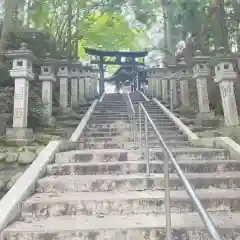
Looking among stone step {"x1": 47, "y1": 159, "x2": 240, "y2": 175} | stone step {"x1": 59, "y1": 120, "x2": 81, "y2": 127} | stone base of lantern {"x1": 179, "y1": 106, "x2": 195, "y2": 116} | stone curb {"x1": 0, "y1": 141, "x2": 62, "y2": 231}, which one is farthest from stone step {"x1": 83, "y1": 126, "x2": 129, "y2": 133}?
stone step {"x1": 47, "y1": 159, "x2": 240, "y2": 175}

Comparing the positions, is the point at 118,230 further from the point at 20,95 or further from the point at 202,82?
the point at 202,82

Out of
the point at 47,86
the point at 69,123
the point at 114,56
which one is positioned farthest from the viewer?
the point at 114,56

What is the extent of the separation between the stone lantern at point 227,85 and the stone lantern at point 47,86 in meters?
4.57

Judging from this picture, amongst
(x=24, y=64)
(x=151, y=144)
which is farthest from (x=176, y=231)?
(x=24, y=64)

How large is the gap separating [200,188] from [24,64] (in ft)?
16.5

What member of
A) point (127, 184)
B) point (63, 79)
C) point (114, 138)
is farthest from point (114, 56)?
point (127, 184)

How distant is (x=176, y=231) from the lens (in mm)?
3111

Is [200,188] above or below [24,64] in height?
below

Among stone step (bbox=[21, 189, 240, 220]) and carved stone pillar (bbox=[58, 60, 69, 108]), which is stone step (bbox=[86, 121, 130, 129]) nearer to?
carved stone pillar (bbox=[58, 60, 69, 108])

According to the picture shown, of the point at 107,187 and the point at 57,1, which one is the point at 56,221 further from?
the point at 57,1

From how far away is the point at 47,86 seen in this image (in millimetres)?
8875

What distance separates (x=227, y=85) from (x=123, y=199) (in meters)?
4.90

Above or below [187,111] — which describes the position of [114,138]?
below

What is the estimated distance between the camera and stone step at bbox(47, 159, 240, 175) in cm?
482
